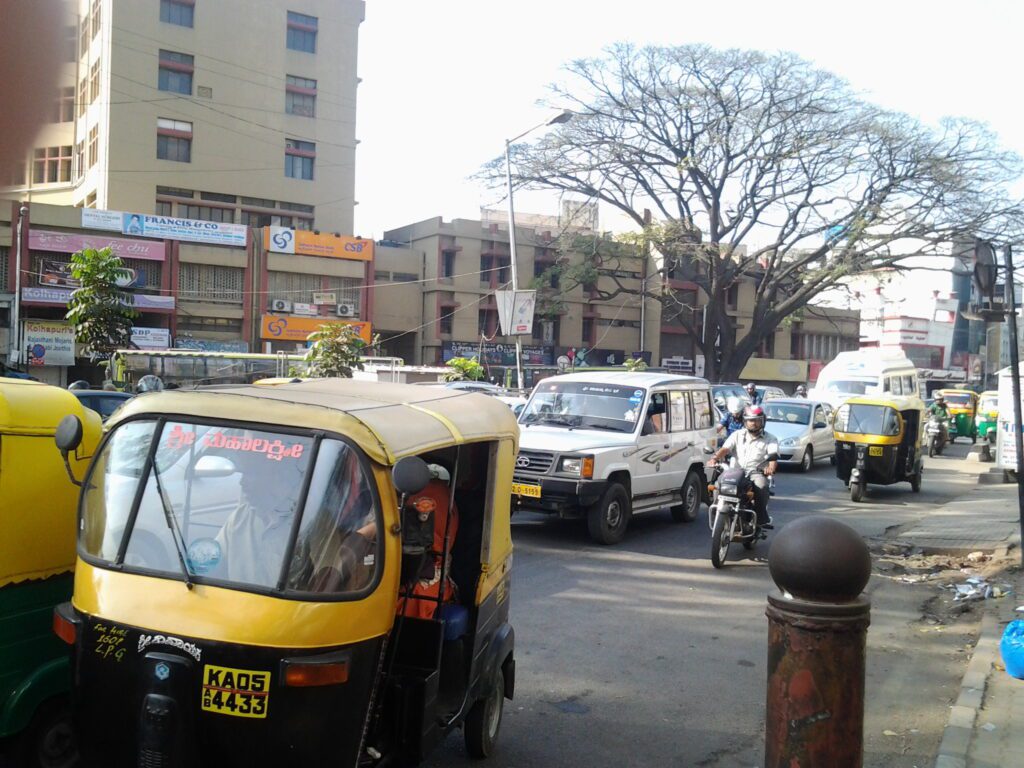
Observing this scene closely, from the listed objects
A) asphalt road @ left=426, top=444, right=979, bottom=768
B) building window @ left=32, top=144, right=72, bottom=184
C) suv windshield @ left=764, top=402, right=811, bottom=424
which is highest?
building window @ left=32, top=144, right=72, bottom=184

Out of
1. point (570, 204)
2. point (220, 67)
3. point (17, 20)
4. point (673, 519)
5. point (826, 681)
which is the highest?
point (220, 67)

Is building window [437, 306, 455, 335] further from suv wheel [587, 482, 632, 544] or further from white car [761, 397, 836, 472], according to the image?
suv wheel [587, 482, 632, 544]

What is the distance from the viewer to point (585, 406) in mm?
12344

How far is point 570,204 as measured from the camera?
4000 centimetres

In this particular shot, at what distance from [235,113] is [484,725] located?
4997cm

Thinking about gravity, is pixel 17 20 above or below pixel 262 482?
above

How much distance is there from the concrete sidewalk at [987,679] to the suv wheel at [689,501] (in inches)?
110

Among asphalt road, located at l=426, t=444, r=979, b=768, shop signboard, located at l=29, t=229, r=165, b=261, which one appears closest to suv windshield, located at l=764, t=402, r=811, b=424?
asphalt road, located at l=426, t=444, r=979, b=768

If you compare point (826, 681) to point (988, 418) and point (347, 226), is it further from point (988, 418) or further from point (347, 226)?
point (347, 226)

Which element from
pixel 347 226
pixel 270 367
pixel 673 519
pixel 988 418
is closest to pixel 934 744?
pixel 673 519

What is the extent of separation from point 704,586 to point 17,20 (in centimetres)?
917

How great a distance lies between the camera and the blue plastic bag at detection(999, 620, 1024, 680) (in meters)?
5.96

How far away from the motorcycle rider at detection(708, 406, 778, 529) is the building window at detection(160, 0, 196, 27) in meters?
46.0

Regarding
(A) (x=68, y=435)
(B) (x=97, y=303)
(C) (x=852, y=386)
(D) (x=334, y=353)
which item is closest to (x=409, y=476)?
(A) (x=68, y=435)
